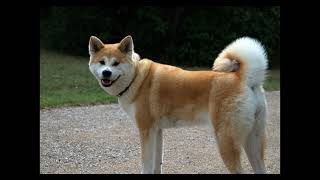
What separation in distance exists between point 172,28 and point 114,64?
14979 millimetres

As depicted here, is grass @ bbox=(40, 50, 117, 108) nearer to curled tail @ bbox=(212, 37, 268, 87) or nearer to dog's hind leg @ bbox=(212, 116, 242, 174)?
curled tail @ bbox=(212, 37, 268, 87)

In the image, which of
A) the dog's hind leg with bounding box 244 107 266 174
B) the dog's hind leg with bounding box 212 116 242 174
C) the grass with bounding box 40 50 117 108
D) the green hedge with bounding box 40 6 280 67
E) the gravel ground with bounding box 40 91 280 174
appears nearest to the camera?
the dog's hind leg with bounding box 212 116 242 174

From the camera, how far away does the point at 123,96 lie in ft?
17.0

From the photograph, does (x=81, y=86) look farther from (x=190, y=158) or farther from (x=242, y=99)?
(x=242, y=99)

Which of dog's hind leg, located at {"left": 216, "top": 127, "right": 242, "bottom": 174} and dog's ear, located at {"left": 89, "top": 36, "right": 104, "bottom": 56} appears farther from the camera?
dog's ear, located at {"left": 89, "top": 36, "right": 104, "bottom": 56}

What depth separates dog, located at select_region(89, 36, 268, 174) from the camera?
449cm

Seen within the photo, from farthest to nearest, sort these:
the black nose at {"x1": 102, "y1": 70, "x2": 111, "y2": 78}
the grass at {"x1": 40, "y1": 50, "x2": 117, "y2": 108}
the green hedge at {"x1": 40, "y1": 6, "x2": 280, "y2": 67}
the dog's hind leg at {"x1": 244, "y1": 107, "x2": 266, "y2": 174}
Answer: the green hedge at {"x1": 40, "y1": 6, "x2": 280, "y2": 67}
the grass at {"x1": 40, "y1": 50, "x2": 117, "y2": 108}
the black nose at {"x1": 102, "y1": 70, "x2": 111, "y2": 78}
the dog's hind leg at {"x1": 244, "y1": 107, "x2": 266, "y2": 174}

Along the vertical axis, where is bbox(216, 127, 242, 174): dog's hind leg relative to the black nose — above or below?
below

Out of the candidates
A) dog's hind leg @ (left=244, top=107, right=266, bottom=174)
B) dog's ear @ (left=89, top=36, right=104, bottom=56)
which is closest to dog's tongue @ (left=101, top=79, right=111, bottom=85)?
dog's ear @ (left=89, top=36, right=104, bottom=56)

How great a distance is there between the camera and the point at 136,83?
17.0 ft

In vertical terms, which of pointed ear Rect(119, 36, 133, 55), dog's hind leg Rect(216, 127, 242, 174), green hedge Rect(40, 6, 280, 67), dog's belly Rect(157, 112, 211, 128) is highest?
green hedge Rect(40, 6, 280, 67)

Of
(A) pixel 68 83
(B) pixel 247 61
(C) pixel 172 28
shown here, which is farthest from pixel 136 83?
(C) pixel 172 28
